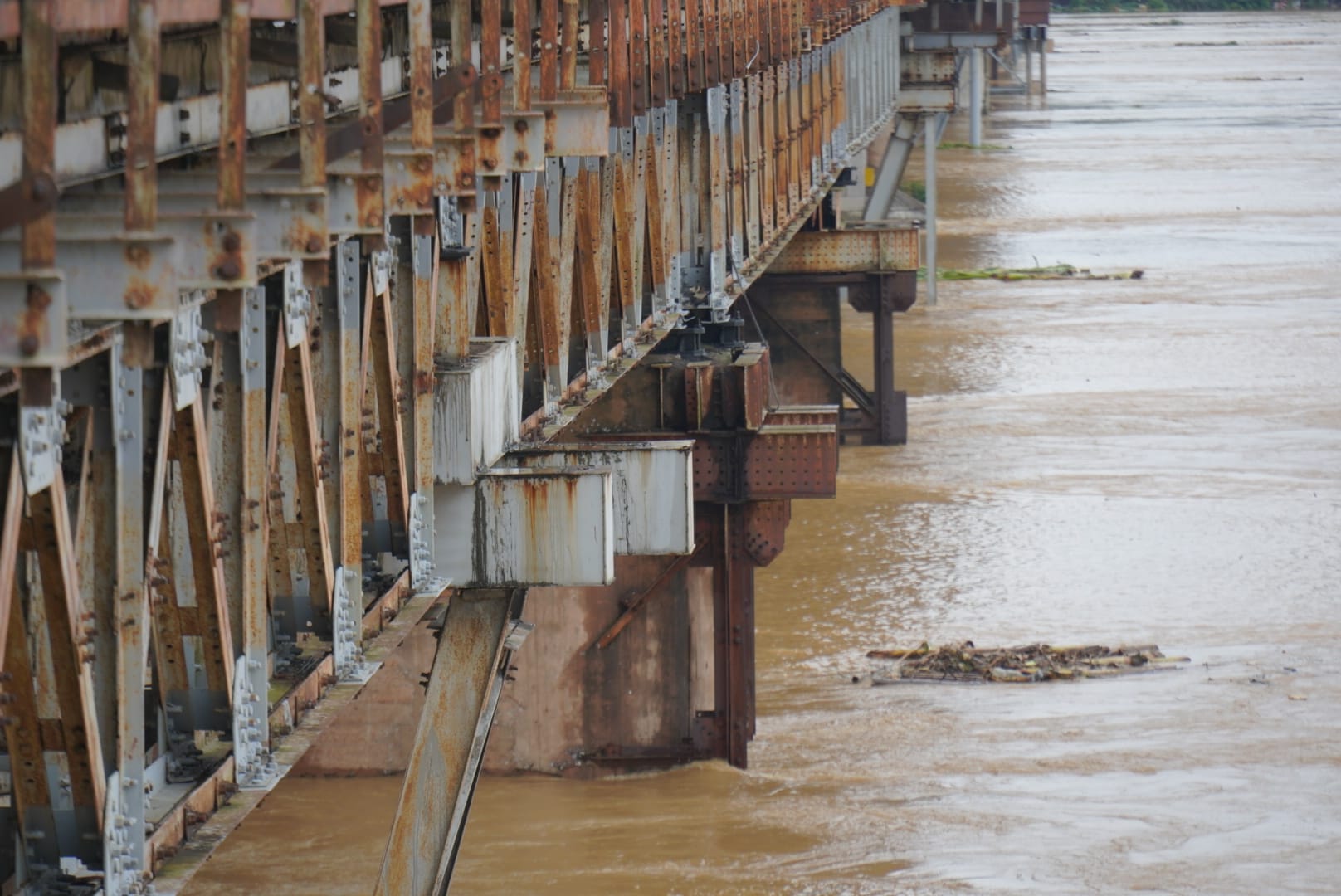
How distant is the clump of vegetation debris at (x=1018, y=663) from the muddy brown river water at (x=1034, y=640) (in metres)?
0.24

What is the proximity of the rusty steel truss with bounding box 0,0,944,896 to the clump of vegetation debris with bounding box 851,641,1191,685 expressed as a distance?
21.5 feet

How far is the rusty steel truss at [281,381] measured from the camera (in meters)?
5.36

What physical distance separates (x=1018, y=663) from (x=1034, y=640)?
0.84 meters

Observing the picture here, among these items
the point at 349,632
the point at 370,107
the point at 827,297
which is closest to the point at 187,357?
the point at 370,107

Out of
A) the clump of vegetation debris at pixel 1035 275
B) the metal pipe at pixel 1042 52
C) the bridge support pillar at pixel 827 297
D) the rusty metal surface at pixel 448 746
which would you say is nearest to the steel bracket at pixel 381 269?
the rusty metal surface at pixel 448 746

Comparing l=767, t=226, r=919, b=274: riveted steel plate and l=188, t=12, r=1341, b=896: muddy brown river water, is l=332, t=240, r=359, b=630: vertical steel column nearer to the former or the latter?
l=188, t=12, r=1341, b=896: muddy brown river water

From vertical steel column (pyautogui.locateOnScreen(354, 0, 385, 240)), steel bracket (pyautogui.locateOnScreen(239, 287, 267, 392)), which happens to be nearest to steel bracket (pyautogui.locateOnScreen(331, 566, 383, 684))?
steel bracket (pyautogui.locateOnScreen(239, 287, 267, 392))

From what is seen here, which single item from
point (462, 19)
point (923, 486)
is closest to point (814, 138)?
point (923, 486)

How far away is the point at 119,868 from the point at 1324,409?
25.3m

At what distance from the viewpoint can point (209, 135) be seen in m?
6.34

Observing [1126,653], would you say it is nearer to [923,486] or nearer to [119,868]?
[923,486]

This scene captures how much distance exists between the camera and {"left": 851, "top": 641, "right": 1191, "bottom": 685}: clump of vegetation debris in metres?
18.8

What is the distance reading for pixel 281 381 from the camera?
705cm

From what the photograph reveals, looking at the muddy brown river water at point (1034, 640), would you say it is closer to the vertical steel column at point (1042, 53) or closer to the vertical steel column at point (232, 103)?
the vertical steel column at point (232, 103)
